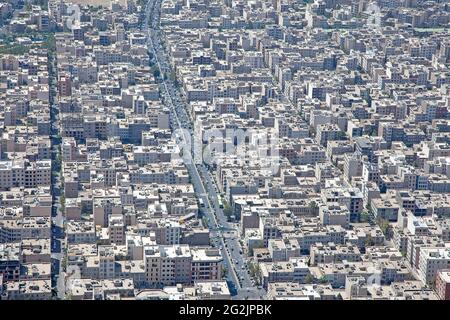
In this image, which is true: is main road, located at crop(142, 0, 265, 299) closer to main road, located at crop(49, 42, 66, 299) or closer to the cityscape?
the cityscape

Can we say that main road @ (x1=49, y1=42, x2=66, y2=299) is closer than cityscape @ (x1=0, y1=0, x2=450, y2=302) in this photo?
Yes

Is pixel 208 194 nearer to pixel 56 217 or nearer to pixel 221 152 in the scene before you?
pixel 221 152

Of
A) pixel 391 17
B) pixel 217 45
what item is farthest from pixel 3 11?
pixel 391 17

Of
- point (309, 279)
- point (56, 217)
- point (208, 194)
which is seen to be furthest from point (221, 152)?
point (309, 279)

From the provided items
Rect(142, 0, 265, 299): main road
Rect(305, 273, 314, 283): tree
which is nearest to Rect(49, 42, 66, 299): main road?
Rect(142, 0, 265, 299): main road

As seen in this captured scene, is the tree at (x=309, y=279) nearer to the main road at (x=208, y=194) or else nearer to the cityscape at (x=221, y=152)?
the cityscape at (x=221, y=152)
